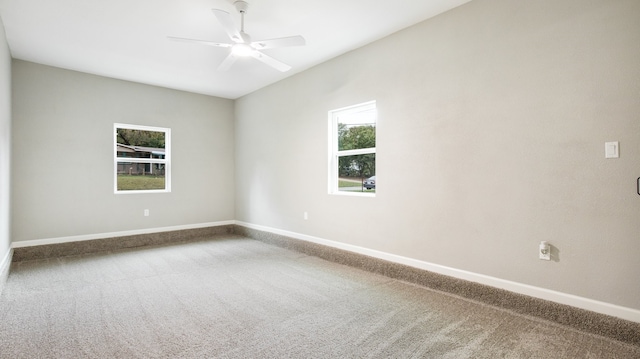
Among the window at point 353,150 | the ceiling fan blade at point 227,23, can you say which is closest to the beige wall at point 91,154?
the window at point 353,150

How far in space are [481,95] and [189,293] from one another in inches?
132

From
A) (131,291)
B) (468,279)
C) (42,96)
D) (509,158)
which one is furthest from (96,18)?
(468,279)

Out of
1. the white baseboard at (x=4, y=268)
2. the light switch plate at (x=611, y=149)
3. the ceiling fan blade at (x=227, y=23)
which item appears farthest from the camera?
the white baseboard at (x=4, y=268)

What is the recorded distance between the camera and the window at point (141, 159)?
517cm

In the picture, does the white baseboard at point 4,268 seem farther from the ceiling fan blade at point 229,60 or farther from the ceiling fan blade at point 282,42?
the ceiling fan blade at point 282,42

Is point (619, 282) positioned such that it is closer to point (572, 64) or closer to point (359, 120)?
point (572, 64)

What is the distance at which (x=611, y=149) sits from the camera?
221 cm

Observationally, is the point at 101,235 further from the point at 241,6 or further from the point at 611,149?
the point at 611,149

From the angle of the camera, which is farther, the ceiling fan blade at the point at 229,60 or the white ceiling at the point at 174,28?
the ceiling fan blade at the point at 229,60

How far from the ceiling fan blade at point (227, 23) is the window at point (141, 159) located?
335 centimetres

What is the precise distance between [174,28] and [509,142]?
354 cm

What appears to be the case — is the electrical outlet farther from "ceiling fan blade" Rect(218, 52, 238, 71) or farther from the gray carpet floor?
"ceiling fan blade" Rect(218, 52, 238, 71)

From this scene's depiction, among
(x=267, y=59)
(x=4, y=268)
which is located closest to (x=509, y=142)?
(x=267, y=59)

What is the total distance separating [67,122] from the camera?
463 centimetres
